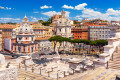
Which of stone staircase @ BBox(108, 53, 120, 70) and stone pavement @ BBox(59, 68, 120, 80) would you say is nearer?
stone pavement @ BBox(59, 68, 120, 80)

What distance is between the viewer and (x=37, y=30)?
73.2 metres

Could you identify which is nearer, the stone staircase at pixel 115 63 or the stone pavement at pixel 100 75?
the stone pavement at pixel 100 75

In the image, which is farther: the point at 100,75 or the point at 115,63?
the point at 115,63

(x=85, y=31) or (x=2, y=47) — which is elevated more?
(x=85, y=31)

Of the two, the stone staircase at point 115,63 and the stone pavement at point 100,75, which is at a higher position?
the stone staircase at point 115,63

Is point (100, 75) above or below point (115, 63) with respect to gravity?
below

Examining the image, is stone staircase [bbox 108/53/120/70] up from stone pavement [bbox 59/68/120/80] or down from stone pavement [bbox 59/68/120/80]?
up

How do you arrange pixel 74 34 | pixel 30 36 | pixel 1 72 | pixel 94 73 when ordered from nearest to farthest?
pixel 1 72, pixel 94 73, pixel 30 36, pixel 74 34

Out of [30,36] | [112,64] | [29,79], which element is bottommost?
[29,79]

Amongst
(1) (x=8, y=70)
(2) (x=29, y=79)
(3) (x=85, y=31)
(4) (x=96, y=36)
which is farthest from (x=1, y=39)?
(1) (x=8, y=70)

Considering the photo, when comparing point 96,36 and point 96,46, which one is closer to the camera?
point 96,46

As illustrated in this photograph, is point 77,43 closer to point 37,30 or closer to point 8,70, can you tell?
point 37,30

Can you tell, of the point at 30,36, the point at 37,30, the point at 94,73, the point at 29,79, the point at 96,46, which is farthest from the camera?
the point at 37,30

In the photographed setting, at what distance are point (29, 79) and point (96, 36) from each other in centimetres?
6498
